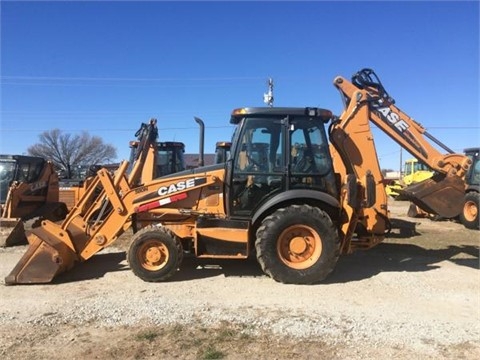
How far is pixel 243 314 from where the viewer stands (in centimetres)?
579

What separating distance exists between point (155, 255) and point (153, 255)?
30mm

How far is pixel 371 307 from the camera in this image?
6066mm

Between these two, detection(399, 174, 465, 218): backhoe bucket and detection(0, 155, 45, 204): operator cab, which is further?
detection(0, 155, 45, 204): operator cab

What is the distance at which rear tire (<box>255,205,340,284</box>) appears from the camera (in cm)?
708

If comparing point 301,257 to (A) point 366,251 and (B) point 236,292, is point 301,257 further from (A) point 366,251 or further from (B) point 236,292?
(A) point 366,251

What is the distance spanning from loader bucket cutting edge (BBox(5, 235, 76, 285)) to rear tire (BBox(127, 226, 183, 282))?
40.7 inches

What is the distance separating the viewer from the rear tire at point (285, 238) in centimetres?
708

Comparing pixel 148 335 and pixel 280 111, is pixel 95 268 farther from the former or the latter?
pixel 280 111

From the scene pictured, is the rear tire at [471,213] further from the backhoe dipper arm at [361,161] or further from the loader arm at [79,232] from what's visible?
the loader arm at [79,232]

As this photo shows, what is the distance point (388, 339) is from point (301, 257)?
2.37 metres

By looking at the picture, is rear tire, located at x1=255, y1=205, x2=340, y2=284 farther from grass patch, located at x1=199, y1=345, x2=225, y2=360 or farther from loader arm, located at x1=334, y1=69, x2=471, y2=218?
grass patch, located at x1=199, y1=345, x2=225, y2=360

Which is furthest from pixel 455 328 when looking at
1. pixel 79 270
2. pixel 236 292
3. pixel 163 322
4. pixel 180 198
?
pixel 79 270

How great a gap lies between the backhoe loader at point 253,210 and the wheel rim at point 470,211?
8.05m

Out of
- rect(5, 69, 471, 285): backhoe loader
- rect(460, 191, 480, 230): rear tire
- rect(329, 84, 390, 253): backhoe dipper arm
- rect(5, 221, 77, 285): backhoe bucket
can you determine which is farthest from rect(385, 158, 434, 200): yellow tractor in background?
rect(5, 221, 77, 285): backhoe bucket
